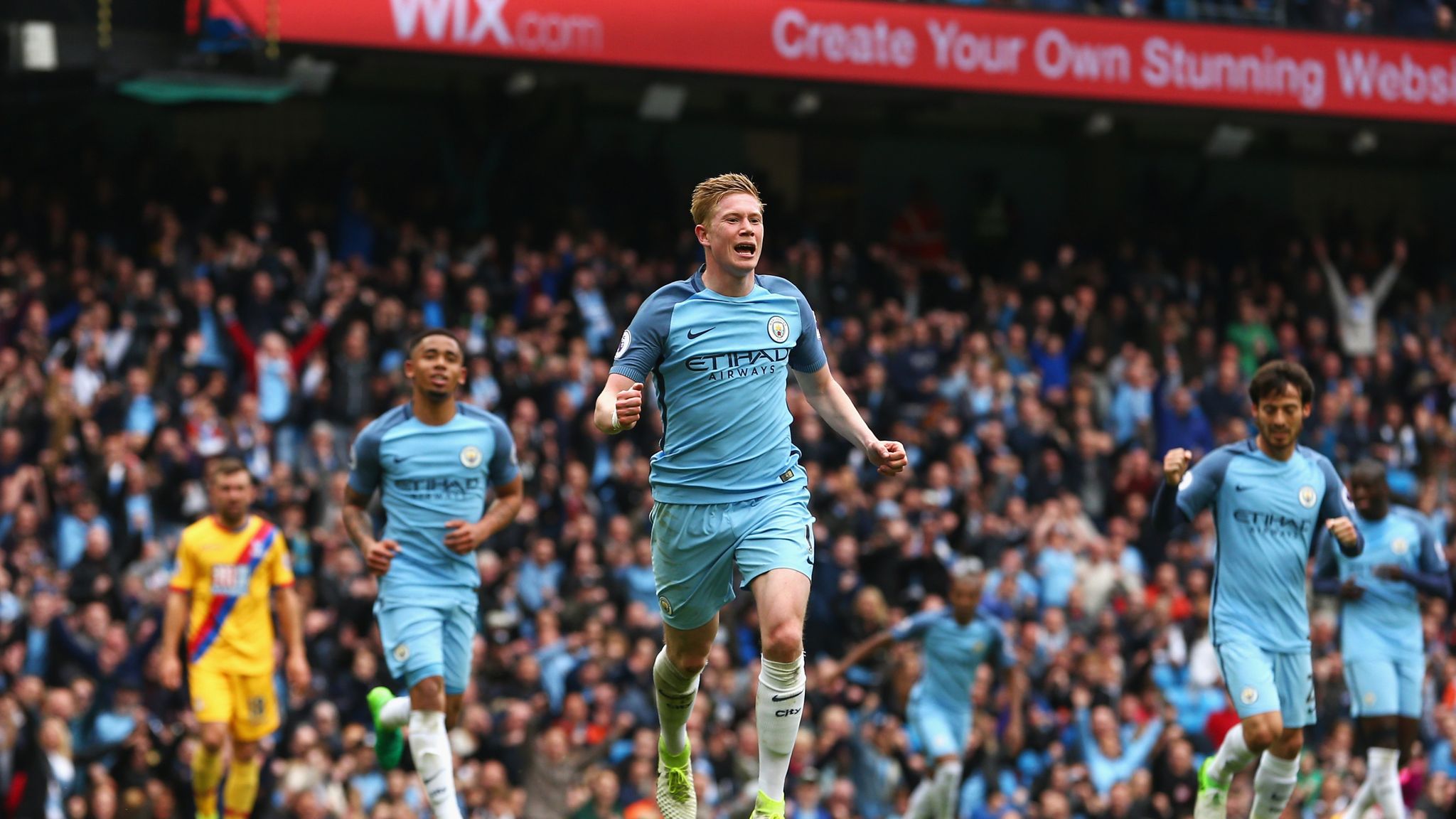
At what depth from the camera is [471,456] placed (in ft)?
39.4

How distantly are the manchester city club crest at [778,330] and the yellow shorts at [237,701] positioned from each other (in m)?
5.57

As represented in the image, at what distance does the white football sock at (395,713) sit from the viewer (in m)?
11.9

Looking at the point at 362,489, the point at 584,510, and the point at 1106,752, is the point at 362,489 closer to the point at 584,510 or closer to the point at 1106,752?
the point at 584,510

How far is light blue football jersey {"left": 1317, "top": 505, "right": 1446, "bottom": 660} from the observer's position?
1355cm

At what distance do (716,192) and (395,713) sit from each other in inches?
160

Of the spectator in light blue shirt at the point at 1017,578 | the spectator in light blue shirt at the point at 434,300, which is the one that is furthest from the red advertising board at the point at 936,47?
the spectator in light blue shirt at the point at 1017,578

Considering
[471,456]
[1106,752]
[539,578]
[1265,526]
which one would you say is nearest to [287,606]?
[471,456]

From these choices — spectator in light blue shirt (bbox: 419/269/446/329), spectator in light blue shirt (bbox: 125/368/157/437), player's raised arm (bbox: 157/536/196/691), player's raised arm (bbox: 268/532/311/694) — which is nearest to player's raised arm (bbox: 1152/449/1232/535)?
player's raised arm (bbox: 268/532/311/694)

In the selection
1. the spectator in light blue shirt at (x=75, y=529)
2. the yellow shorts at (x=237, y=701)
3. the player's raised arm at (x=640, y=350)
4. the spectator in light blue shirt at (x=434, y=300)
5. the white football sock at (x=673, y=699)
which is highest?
the spectator in light blue shirt at (x=434, y=300)

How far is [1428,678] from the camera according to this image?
19938 millimetres

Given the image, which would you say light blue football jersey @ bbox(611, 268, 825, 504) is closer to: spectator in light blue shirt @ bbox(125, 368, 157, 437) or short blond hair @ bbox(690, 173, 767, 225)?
short blond hair @ bbox(690, 173, 767, 225)

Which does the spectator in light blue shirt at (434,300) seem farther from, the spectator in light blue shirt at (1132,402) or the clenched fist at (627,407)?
the clenched fist at (627,407)

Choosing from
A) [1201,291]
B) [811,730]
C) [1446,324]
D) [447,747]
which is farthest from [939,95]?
[447,747]

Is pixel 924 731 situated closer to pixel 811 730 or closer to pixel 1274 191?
pixel 811 730
